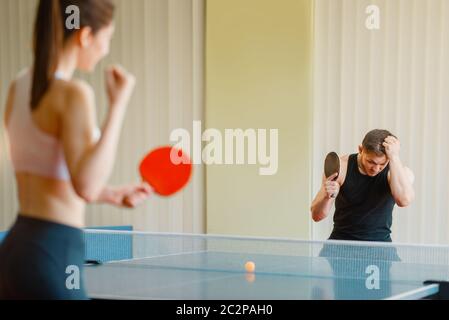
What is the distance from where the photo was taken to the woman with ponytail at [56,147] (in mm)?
1898

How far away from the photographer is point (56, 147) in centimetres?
195

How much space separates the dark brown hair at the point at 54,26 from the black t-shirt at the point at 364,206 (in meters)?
3.02

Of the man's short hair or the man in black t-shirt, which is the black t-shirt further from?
the man's short hair

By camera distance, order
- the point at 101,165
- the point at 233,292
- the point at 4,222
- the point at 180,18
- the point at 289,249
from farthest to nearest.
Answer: the point at 4,222
the point at 180,18
the point at 289,249
the point at 233,292
the point at 101,165

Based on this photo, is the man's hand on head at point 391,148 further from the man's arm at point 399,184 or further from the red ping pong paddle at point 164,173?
the red ping pong paddle at point 164,173

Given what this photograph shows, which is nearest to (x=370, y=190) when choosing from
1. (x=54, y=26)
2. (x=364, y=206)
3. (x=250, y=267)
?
(x=364, y=206)

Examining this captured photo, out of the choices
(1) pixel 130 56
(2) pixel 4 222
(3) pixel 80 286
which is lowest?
(2) pixel 4 222

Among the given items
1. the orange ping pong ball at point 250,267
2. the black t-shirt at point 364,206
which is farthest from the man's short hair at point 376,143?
the orange ping pong ball at point 250,267

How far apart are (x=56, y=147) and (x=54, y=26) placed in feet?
0.99

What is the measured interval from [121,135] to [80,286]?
582cm

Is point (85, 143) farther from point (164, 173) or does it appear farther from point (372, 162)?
point (372, 162)
